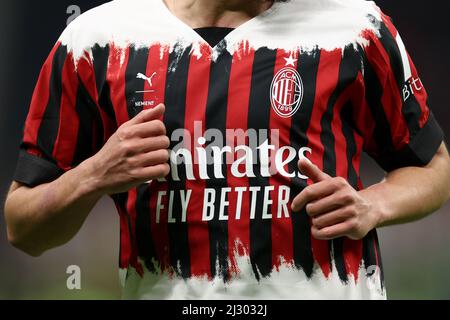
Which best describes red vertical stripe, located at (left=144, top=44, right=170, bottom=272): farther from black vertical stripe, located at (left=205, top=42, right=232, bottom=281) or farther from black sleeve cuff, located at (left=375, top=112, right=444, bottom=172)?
black sleeve cuff, located at (left=375, top=112, right=444, bottom=172)

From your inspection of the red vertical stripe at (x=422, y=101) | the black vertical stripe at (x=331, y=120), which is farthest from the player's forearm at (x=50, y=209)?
the red vertical stripe at (x=422, y=101)

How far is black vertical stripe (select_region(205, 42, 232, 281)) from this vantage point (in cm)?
179

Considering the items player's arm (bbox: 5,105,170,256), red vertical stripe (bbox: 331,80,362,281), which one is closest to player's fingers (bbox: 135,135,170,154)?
Result: player's arm (bbox: 5,105,170,256)

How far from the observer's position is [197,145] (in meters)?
1.81

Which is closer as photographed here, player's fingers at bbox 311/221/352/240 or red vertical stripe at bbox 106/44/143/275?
player's fingers at bbox 311/221/352/240

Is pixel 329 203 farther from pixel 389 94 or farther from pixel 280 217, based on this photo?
pixel 389 94

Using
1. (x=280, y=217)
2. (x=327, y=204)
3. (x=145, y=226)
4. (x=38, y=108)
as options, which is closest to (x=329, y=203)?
(x=327, y=204)

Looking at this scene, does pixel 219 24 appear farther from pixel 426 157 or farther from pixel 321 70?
pixel 426 157

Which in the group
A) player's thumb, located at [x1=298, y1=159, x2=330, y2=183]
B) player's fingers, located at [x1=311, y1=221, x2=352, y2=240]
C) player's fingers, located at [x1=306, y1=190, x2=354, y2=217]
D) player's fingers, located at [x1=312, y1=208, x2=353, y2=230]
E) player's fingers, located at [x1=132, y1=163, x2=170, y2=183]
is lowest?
player's fingers, located at [x1=311, y1=221, x2=352, y2=240]

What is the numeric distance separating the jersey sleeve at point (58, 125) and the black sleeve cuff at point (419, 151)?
612 mm

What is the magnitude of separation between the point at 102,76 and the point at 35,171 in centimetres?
23

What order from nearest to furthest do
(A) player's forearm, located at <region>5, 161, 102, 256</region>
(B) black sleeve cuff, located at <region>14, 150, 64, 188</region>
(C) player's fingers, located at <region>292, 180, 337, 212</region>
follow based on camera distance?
1. (C) player's fingers, located at <region>292, 180, 337, 212</region>
2. (A) player's forearm, located at <region>5, 161, 102, 256</region>
3. (B) black sleeve cuff, located at <region>14, 150, 64, 188</region>

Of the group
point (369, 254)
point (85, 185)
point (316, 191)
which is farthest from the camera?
point (369, 254)
